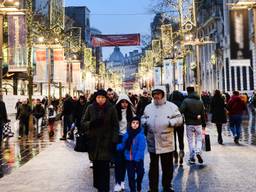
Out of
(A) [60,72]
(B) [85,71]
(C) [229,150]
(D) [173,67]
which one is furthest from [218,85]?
(C) [229,150]

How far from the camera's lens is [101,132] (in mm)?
8125

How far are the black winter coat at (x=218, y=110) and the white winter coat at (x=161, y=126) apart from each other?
9.50m

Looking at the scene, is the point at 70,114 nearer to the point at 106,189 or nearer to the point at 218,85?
the point at 106,189

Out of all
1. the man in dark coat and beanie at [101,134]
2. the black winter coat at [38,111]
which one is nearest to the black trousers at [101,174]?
the man in dark coat and beanie at [101,134]

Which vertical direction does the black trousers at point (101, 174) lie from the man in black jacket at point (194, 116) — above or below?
below

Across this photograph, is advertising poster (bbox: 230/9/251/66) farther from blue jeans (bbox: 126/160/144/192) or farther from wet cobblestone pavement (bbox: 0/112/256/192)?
blue jeans (bbox: 126/160/144/192)

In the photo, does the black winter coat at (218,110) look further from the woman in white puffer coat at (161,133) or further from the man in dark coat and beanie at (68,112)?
the woman in white puffer coat at (161,133)

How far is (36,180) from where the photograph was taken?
36.1 feet

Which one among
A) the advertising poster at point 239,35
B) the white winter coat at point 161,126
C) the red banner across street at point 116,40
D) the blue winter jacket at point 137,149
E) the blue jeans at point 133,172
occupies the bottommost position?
the blue jeans at point 133,172

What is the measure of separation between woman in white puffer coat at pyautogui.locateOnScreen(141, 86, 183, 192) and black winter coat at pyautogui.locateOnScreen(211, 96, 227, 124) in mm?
9442

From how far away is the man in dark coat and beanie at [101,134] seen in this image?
319 inches

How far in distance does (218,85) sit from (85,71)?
54.3 ft

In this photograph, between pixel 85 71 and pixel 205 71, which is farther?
pixel 205 71

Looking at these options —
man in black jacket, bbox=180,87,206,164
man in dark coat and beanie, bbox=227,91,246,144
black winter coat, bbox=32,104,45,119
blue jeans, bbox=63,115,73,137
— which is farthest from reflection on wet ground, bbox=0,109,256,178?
man in black jacket, bbox=180,87,206,164
